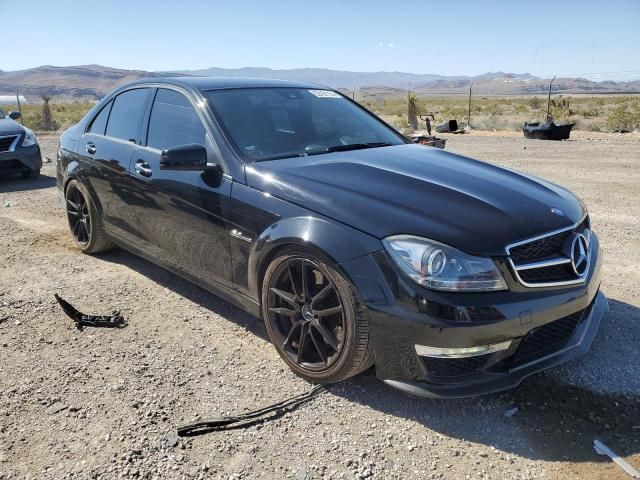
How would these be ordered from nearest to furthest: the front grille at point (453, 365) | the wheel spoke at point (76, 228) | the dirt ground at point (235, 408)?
1. the dirt ground at point (235, 408)
2. the front grille at point (453, 365)
3. the wheel spoke at point (76, 228)

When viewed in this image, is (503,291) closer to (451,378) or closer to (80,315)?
(451,378)

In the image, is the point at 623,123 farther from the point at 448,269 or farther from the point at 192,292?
the point at 448,269

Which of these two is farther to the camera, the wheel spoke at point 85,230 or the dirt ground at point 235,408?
the wheel spoke at point 85,230

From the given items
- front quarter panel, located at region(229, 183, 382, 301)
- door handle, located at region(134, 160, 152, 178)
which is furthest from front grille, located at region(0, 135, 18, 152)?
front quarter panel, located at region(229, 183, 382, 301)

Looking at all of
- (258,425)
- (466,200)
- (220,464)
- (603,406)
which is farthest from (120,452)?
(603,406)

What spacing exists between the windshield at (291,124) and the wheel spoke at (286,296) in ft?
2.88

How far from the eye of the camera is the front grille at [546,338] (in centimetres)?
275

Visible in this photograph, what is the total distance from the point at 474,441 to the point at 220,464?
1217 millimetres

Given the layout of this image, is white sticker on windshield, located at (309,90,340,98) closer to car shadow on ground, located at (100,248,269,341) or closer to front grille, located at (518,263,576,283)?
car shadow on ground, located at (100,248,269,341)

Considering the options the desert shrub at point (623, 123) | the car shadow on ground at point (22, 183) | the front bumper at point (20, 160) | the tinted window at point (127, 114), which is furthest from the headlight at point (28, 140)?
the desert shrub at point (623, 123)

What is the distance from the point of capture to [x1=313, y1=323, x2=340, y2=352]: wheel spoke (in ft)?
9.82

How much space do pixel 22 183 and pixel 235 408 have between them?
8566 mm

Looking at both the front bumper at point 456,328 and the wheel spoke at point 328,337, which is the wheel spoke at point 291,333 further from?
the front bumper at point 456,328

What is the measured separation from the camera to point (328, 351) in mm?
3092
